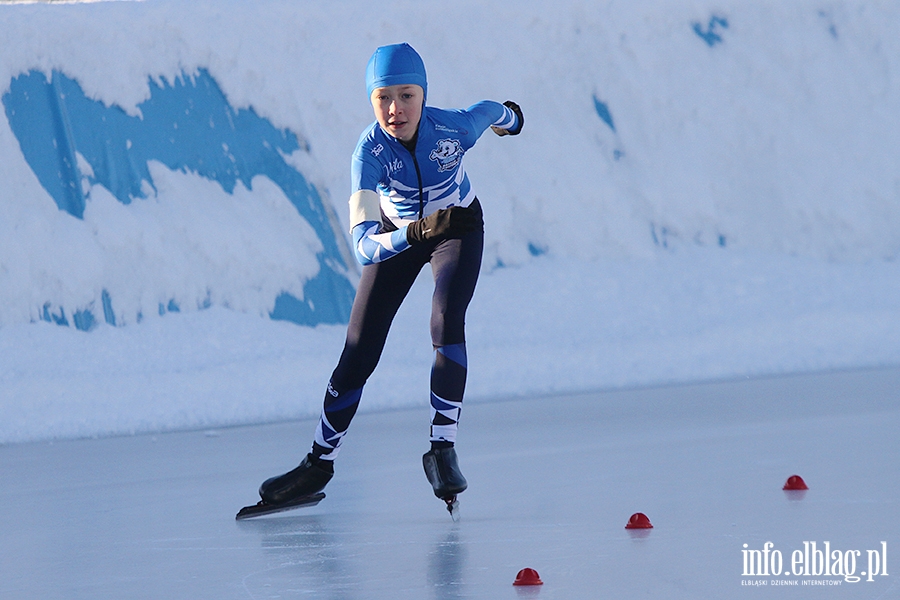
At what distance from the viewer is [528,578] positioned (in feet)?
8.04

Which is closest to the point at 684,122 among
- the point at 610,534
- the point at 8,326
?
the point at 8,326

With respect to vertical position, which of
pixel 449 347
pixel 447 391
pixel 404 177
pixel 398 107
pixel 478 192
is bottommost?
pixel 447 391

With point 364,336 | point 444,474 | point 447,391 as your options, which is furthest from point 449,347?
point 444,474

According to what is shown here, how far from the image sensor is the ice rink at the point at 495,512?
8.38 ft

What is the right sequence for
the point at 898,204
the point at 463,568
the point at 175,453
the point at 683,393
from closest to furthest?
the point at 463,568
the point at 175,453
the point at 683,393
the point at 898,204

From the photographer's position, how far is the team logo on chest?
3826 millimetres

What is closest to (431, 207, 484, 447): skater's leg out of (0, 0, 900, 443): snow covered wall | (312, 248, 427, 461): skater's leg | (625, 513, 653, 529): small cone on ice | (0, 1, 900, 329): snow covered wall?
(312, 248, 427, 461): skater's leg

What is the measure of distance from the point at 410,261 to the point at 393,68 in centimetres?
63

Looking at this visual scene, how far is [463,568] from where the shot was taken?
8.86ft

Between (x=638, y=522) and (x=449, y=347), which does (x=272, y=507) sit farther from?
(x=638, y=522)

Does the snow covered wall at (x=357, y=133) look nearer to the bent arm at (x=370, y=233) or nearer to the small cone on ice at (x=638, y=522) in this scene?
the bent arm at (x=370, y=233)

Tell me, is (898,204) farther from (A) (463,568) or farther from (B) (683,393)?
(A) (463,568)

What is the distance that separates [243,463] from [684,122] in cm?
794

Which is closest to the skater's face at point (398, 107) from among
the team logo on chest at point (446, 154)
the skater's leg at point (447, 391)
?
the team logo on chest at point (446, 154)
